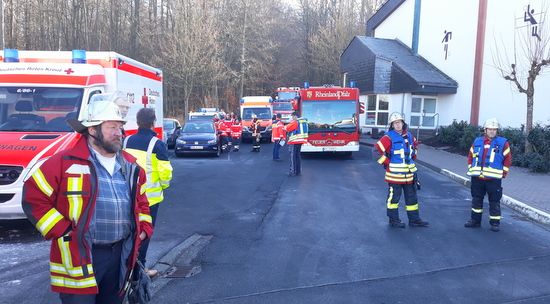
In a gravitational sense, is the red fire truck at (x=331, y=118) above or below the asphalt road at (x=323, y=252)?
above

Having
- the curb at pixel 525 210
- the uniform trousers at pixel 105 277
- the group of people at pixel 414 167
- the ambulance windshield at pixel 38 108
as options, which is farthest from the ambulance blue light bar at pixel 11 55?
the curb at pixel 525 210

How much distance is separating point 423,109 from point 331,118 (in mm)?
10024

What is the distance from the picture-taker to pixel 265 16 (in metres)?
42.3

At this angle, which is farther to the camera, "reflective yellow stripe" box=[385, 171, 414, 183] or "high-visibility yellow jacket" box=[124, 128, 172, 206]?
"reflective yellow stripe" box=[385, 171, 414, 183]

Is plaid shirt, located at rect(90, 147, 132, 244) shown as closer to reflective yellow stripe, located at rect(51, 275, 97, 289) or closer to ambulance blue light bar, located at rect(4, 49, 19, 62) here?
reflective yellow stripe, located at rect(51, 275, 97, 289)

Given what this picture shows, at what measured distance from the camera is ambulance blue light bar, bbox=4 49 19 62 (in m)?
8.23

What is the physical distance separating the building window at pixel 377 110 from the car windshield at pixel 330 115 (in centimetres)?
1027

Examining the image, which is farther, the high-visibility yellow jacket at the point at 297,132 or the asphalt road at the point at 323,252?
the high-visibility yellow jacket at the point at 297,132

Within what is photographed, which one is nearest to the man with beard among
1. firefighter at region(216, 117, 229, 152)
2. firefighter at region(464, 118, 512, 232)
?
firefighter at region(464, 118, 512, 232)

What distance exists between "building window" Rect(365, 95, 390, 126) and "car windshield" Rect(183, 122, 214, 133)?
40.9ft

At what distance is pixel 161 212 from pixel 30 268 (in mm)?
3156

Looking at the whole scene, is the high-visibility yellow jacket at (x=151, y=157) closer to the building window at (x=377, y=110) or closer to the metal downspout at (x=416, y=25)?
the building window at (x=377, y=110)

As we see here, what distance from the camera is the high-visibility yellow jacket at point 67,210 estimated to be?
9.02 feet

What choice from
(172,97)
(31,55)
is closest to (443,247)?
(31,55)
